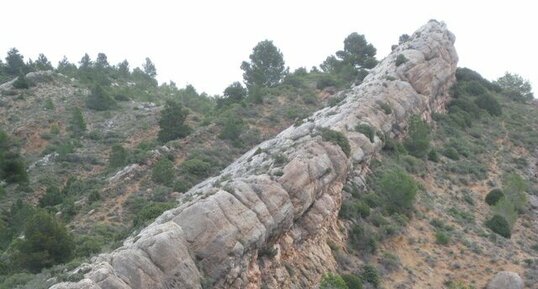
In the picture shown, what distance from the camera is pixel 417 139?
54375 mm

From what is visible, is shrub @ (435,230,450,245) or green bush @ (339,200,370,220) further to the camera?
shrub @ (435,230,450,245)

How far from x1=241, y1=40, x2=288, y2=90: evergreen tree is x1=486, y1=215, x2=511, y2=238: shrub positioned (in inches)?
1896

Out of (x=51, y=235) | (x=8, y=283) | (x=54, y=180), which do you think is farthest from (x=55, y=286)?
(x=54, y=180)

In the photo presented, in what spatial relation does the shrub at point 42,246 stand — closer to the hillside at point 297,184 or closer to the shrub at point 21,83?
the hillside at point 297,184

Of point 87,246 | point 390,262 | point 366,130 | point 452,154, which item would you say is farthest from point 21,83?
point 390,262

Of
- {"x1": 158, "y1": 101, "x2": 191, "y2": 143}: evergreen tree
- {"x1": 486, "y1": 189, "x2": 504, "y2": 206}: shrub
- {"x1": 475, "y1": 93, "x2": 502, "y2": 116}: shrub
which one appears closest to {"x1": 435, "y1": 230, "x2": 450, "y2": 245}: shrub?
{"x1": 486, "y1": 189, "x2": 504, "y2": 206}: shrub

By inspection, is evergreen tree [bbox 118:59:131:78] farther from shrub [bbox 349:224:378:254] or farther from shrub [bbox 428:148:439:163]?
shrub [bbox 349:224:378:254]

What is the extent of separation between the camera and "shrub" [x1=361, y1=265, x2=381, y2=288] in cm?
3591

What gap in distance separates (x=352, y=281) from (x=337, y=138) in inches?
428

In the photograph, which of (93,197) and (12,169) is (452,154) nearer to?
(93,197)

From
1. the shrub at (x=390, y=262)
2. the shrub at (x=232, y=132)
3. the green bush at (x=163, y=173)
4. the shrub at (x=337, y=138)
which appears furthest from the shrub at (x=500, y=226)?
the green bush at (x=163, y=173)

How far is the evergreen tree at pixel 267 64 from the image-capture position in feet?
293

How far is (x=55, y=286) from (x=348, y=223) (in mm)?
23340

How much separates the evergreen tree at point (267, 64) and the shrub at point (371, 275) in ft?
180
